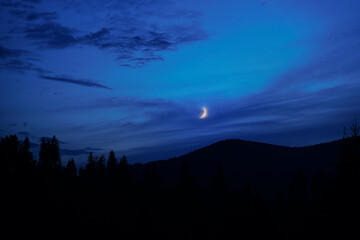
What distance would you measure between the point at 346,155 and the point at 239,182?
588ft

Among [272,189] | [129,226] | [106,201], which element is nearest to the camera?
[129,226]

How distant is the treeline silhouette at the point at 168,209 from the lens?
18.1 meters

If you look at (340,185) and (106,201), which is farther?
(106,201)

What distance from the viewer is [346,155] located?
19016 millimetres

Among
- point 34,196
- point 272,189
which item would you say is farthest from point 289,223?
point 272,189

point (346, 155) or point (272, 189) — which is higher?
point (346, 155)

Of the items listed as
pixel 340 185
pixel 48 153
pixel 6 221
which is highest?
pixel 48 153

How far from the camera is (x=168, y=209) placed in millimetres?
67438

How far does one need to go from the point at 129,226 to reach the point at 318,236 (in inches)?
1639

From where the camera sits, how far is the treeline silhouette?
18062 mm

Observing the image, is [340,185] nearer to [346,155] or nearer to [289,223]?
[346,155]

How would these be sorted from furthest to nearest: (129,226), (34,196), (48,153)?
(48,153), (129,226), (34,196)

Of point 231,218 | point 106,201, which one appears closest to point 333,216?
point 231,218

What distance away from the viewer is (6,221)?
1496 inches
